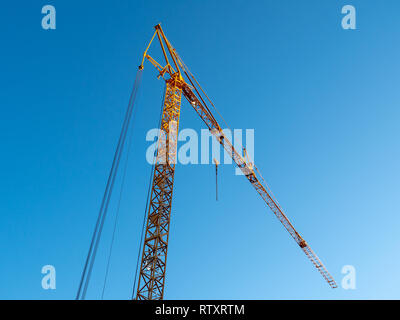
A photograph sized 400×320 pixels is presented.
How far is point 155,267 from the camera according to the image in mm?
25922
